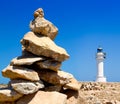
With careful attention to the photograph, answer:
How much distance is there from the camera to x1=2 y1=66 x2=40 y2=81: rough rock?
16.7 m

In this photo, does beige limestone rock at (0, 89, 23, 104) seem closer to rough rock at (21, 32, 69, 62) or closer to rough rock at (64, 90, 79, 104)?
rough rock at (21, 32, 69, 62)

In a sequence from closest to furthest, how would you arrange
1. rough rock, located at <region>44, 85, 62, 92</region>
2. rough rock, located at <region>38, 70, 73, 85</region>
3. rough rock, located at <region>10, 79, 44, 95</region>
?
rough rock, located at <region>10, 79, 44, 95</region>, rough rock, located at <region>38, 70, 73, 85</region>, rough rock, located at <region>44, 85, 62, 92</region>

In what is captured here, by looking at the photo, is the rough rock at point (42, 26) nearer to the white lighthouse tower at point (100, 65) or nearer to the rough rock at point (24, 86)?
the rough rock at point (24, 86)

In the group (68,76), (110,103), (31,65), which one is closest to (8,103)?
(31,65)

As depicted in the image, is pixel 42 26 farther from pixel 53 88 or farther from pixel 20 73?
pixel 53 88

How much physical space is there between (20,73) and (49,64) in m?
1.56

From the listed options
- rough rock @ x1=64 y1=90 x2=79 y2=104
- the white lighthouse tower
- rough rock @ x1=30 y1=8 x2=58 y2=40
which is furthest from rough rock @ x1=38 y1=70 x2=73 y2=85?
the white lighthouse tower

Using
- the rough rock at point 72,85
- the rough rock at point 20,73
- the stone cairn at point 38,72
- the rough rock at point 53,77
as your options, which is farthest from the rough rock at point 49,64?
the rough rock at point 72,85

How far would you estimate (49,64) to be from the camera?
17.3 metres

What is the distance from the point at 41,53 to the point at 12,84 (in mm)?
2020

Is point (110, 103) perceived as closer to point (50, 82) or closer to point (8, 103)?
Result: point (50, 82)

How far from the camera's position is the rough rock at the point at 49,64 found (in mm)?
17219

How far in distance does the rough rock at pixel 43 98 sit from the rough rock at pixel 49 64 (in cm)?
122

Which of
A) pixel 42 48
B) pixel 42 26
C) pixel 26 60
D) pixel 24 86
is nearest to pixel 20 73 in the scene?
pixel 24 86
